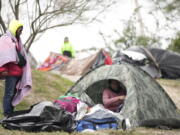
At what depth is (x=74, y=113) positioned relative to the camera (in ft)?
26.1

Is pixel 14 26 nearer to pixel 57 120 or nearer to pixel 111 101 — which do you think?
pixel 57 120

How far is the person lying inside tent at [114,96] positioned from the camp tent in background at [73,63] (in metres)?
8.97

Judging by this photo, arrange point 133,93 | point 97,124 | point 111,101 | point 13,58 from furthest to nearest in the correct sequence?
point 111,101 < point 133,93 < point 13,58 < point 97,124

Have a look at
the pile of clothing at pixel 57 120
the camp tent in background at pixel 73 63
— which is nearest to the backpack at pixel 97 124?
the pile of clothing at pixel 57 120

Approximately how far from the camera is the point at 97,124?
7.40 meters

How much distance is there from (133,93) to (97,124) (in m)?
1.46

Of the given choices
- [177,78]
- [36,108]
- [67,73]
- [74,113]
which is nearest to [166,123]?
[74,113]

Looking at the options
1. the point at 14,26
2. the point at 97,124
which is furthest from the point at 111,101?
the point at 14,26

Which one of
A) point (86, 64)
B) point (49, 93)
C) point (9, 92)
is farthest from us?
point (86, 64)

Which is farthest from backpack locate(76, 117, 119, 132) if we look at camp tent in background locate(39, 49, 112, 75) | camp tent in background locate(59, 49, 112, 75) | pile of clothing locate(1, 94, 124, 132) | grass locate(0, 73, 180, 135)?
camp tent in background locate(59, 49, 112, 75)

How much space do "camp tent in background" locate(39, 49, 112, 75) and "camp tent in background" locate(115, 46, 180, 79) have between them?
3.63 feet

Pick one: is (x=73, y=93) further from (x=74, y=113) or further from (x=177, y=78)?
(x=177, y=78)

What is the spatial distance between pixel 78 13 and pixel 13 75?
5292mm

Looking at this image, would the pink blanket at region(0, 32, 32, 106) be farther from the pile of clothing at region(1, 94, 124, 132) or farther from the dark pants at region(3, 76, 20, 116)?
the pile of clothing at region(1, 94, 124, 132)
